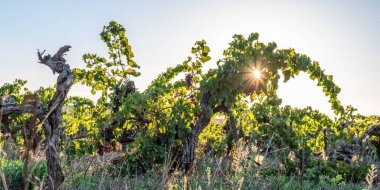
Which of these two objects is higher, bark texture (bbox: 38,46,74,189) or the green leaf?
the green leaf

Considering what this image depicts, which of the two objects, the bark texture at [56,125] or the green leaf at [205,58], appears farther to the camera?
the green leaf at [205,58]

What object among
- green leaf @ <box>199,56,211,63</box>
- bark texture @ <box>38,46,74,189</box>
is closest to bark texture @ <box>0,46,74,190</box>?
bark texture @ <box>38,46,74,189</box>

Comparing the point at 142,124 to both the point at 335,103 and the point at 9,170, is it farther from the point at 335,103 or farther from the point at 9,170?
the point at 335,103

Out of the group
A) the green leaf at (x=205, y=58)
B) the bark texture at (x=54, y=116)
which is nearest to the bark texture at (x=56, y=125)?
the bark texture at (x=54, y=116)

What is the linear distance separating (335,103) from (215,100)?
179 cm

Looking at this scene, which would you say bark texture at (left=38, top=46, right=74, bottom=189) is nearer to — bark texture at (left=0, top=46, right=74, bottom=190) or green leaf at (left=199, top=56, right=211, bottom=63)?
bark texture at (left=0, top=46, right=74, bottom=190)

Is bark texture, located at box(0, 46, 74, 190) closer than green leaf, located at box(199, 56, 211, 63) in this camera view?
Yes

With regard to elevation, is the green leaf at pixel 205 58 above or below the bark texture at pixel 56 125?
above

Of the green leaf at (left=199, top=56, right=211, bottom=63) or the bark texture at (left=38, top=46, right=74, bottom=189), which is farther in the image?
the green leaf at (left=199, top=56, right=211, bottom=63)

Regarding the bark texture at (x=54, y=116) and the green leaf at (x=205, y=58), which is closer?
the bark texture at (x=54, y=116)

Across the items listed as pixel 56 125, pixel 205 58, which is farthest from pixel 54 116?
pixel 205 58

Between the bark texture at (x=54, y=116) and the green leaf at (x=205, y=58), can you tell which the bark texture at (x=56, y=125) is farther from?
the green leaf at (x=205, y=58)

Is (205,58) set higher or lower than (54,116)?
higher

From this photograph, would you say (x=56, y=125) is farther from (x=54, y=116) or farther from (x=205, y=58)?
(x=205, y=58)
